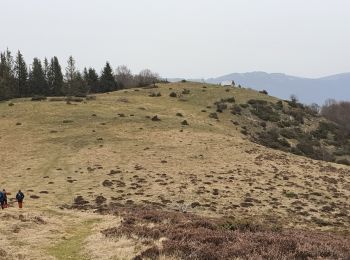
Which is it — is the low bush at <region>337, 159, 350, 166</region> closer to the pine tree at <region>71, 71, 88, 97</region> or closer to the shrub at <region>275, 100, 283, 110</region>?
the shrub at <region>275, 100, 283, 110</region>

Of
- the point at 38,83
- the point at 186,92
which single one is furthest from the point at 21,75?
the point at 186,92

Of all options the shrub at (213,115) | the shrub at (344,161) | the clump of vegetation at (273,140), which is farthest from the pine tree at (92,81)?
the shrub at (344,161)

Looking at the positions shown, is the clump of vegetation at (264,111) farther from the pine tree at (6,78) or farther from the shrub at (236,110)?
the pine tree at (6,78)

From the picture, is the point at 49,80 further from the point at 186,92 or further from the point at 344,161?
the point at 344,161


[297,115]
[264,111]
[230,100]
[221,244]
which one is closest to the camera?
[221,244]

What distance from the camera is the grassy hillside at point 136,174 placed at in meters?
28.6

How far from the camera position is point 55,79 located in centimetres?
12988

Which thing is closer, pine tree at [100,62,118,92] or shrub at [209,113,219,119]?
shrub at [209,113,219,119]

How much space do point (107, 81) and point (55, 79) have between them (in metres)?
14.8

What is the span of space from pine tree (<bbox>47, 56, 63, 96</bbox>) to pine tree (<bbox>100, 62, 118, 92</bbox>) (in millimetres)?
11941

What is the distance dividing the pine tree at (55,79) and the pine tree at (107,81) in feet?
39.2

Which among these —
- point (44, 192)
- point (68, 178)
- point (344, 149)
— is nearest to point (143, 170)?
point (68, 178)

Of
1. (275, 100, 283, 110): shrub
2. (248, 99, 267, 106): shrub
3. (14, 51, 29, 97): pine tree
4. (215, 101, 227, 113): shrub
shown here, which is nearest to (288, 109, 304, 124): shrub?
(275, 100, 283, 110): shrub

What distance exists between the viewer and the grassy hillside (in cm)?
2858
